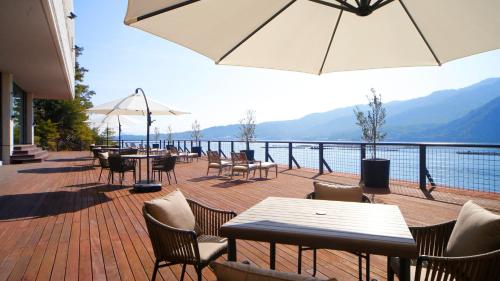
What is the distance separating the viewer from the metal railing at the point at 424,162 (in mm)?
5656

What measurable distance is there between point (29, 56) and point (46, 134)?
13987 millimetres

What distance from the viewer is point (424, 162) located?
21.0 feet

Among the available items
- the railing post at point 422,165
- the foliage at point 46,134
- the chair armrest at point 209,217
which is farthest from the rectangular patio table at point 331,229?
the foliage at point 46,134

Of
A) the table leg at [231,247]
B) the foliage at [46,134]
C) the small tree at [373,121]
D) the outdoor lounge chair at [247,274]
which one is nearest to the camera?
the outdoor lounge chair at [247,274]

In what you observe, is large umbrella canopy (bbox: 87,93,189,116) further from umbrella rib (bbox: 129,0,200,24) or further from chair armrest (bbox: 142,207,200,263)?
chair armrest (bbox: 142,207,200,263)

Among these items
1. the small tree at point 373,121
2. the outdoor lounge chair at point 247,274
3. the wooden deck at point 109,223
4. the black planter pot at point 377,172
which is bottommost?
the wooden deck at point 109,223

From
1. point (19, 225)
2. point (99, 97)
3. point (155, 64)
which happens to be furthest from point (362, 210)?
Result: point (99, 97)

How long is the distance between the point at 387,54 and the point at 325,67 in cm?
67

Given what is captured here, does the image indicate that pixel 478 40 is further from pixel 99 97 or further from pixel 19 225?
pixel 99 97

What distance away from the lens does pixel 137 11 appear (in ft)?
7.72

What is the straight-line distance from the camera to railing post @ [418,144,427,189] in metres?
6.39

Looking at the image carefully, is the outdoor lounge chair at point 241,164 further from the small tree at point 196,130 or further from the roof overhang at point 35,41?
the small tree at point 196,130

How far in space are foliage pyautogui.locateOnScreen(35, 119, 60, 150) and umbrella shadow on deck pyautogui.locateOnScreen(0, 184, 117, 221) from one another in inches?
661

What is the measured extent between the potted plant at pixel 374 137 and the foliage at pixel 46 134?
20604 mm
